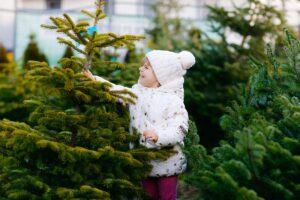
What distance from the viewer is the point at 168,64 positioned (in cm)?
435

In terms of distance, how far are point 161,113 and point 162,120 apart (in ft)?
0.17

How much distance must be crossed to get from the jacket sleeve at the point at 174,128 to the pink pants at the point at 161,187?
300 millimetres

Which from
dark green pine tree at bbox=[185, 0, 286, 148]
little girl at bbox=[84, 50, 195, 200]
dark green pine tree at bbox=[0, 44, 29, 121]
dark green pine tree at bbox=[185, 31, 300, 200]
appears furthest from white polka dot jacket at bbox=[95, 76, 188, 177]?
dark green pine tree at bbox=[0, 44, 29, 121]

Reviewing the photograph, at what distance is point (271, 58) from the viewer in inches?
177

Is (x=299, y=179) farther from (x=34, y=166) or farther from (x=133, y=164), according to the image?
(x=34, y=166)

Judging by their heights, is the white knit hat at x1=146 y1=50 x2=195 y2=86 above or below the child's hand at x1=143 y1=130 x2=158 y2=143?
above

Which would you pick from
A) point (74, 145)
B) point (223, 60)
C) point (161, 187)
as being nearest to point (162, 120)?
point (161, 187)

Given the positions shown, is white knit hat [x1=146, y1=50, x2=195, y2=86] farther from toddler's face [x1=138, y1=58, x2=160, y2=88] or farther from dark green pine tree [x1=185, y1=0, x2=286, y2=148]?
dark green pine tree [x1=185, y1=0, x2=286, y2=148]

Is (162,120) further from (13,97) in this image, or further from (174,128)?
(13,97)

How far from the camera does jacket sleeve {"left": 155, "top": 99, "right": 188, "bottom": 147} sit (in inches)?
163

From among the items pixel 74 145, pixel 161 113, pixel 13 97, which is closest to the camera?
pixel 74 145

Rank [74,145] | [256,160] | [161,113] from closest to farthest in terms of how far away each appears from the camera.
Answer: [256,160] < [74,145] < [161,113]

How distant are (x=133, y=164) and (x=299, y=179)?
112 centimetres

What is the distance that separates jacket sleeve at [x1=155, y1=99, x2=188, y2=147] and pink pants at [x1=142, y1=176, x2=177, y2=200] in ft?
0.98
